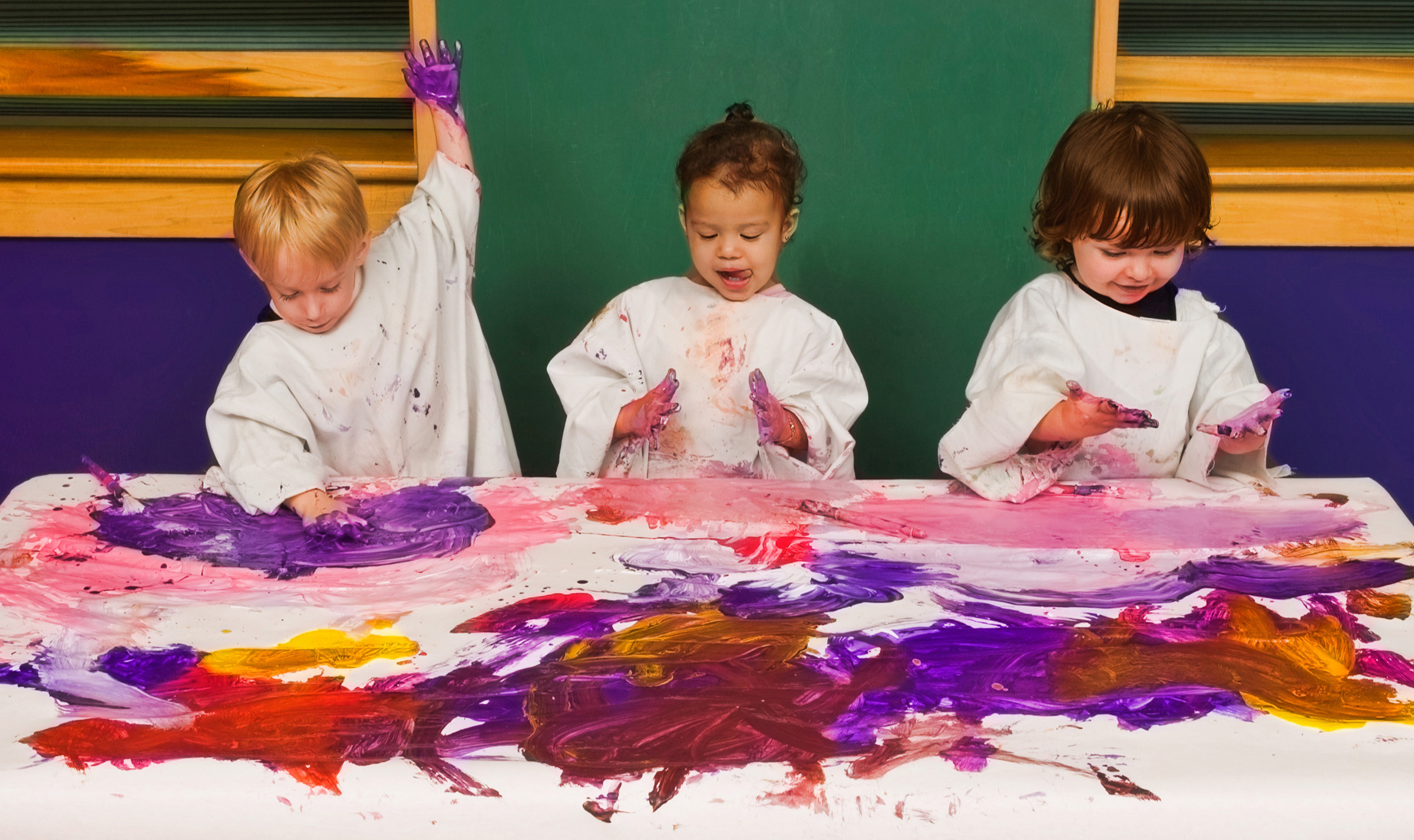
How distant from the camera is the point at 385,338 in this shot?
5.44ft

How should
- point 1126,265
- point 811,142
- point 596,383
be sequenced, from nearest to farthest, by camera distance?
point 1126,265 → point 596,383 → point 811,142

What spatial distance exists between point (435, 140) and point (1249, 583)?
4.68ft

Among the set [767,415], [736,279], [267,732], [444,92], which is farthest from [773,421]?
[267,732]

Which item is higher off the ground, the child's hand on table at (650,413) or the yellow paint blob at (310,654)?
the child's hand on table at (650,413)

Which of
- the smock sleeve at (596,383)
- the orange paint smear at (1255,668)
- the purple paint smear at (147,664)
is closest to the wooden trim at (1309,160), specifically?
the smock sleeve at (596,383)

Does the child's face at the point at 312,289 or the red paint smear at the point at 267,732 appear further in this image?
the child's face at the point at 312,289

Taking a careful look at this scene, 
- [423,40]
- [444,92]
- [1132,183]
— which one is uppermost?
[423,40]

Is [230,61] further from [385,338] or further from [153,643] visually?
[153,643]

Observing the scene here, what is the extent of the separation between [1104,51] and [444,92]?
1.07 m

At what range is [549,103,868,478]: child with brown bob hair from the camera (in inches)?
64.9

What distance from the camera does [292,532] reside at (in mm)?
1363

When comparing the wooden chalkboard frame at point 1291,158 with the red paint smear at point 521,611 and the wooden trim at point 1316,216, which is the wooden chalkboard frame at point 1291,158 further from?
the red paint smear at point 521,611

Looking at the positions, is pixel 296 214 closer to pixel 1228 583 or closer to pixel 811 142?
pixel 811 142

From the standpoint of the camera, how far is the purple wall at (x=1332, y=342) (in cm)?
217
